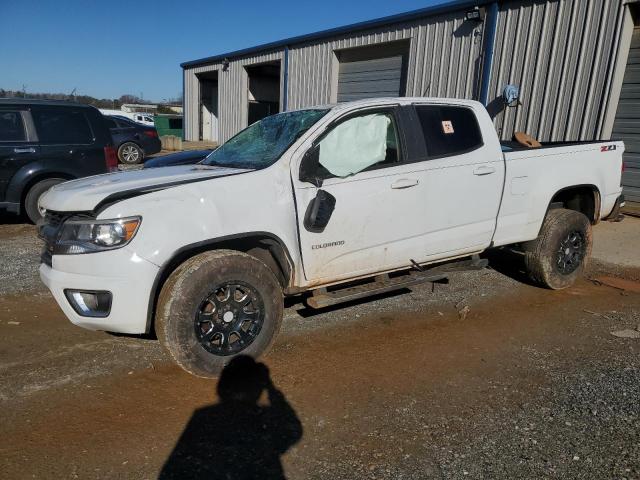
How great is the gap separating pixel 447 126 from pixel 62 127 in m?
6.11


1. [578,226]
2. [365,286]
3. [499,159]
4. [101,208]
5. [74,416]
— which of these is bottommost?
[74,416]

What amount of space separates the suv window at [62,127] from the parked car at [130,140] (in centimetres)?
850

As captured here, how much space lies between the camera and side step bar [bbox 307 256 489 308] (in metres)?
3.71

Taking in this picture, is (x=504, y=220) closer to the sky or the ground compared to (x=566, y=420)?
closer to the sky

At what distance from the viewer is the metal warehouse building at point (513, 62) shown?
8.27 m

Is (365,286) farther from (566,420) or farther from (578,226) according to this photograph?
(578,226)

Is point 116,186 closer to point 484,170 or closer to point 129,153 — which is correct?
point 484,170

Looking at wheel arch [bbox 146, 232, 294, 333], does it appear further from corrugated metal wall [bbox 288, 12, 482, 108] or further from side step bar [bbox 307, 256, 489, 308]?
corrugated metal wall [bbox 288, 12, 482, 108]

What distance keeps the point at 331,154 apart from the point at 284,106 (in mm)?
12951

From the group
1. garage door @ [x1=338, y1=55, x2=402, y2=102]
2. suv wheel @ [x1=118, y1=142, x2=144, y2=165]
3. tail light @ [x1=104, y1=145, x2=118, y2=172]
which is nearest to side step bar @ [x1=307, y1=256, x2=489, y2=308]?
tail light @ [x1=104, y1=145, x2=118, y2=172]

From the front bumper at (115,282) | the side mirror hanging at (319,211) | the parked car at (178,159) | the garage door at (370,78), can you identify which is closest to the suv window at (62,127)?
the parked car at (178,159)

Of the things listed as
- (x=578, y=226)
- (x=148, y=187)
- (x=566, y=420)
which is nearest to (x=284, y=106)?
(x=578, y=226)

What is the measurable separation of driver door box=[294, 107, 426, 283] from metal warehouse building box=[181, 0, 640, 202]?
636 cm

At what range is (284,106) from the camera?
16.0 metres
